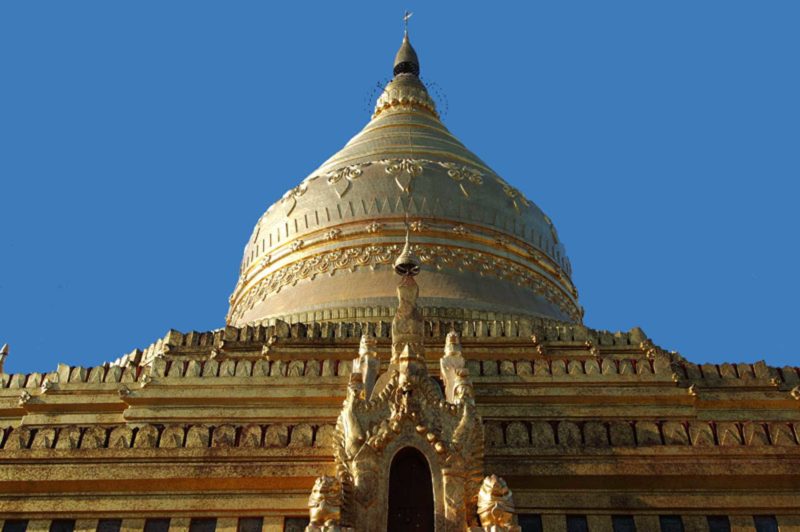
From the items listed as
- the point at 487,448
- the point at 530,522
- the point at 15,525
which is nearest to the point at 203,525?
the point at 15,525

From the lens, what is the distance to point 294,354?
86.6ft

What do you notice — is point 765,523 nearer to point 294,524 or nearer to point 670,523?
point 670,523

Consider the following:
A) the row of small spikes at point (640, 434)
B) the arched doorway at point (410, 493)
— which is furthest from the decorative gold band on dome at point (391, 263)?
the arched doorway at point (410, 493)

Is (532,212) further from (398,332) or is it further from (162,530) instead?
(162,530)

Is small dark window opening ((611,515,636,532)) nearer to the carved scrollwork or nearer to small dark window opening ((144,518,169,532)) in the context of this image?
small dark window opening ((144,518,169,532))

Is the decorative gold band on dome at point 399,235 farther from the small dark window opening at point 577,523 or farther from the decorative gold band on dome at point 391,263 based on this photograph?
the small dark window opening at point 577,523

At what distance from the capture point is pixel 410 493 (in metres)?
17.8

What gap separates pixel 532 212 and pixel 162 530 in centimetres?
2130

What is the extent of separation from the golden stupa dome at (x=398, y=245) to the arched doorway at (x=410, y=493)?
11.2 meters

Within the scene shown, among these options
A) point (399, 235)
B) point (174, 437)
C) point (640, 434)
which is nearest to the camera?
point (174, 437)

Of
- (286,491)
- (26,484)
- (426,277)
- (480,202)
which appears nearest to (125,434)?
(26,484)

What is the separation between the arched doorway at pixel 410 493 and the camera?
17484 mm

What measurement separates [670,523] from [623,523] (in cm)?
88

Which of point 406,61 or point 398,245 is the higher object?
point 406,61
